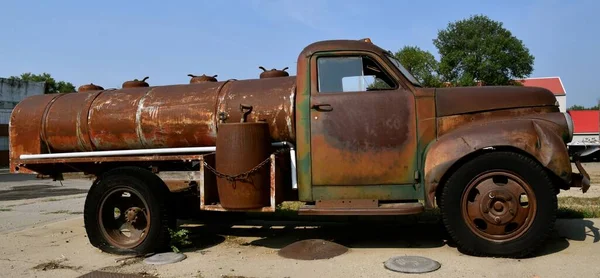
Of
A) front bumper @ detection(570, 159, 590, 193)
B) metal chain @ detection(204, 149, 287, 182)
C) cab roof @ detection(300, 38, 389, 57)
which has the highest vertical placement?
cab roof @ detection(300, 38, 389, 57)

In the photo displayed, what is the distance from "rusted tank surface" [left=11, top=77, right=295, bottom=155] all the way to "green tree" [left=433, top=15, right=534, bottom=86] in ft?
163

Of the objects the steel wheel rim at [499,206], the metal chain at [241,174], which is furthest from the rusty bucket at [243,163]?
the steel wheel rim at [499,206]

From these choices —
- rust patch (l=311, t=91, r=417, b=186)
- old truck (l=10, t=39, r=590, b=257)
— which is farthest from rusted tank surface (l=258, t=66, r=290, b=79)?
rust patch (l=311, t=91, r=417, b=186)

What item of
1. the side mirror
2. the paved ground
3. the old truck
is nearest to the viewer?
the paved ground

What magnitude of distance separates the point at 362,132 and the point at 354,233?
5.56ft

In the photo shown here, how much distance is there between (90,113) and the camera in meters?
6.27

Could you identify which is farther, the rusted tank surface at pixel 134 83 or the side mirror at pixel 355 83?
the rusted tank surface at pixel 134 83

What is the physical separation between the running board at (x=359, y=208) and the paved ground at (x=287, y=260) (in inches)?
18.8

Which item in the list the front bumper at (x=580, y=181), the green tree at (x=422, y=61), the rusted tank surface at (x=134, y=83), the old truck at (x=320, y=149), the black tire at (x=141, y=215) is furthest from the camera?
the green tree at (x=422, y=61)

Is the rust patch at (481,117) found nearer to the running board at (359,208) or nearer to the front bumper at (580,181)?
the front bumper at (580,181)

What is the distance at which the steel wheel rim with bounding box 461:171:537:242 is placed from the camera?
4789 mm

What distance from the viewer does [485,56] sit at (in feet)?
179

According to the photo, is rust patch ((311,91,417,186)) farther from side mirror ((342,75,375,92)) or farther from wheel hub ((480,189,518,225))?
wheel hub ((480,189,518,225))

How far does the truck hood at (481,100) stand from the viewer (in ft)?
17.0
